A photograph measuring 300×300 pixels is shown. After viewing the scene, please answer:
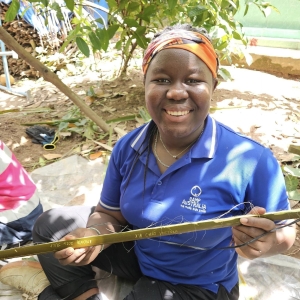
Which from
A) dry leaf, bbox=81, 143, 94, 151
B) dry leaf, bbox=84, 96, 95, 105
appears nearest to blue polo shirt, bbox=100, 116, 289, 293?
dry leaf, bbox=81, 143, 94, 151

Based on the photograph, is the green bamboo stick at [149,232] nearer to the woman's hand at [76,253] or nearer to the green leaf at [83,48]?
the woman's hand at [76,253]

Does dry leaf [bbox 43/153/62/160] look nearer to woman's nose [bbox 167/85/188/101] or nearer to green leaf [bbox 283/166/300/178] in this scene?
green leaf [bbox 283/166/300/178]

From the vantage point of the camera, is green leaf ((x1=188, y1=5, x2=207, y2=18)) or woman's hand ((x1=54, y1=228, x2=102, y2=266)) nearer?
woman's hand ((x1=54, y1=228, x2=102, y2=266))

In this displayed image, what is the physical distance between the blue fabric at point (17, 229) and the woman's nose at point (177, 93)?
1.45m

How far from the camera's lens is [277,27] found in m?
6.03

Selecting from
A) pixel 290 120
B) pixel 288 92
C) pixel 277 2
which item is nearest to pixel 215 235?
pixel 290 120

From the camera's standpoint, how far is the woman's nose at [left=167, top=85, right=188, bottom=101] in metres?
1.17

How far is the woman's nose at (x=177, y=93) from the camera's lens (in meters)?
1.17

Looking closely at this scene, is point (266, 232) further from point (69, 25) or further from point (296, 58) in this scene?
point (69, 25)

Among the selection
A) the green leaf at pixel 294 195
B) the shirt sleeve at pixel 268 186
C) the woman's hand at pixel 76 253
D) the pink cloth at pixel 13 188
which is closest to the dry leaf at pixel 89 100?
the pink cloth at pixel 13 188

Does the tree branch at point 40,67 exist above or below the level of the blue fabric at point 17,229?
above

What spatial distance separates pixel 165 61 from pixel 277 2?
565 cm

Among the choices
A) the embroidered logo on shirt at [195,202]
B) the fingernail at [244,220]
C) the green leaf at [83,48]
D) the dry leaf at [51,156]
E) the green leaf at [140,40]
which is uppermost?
the fingernail at [244,220]

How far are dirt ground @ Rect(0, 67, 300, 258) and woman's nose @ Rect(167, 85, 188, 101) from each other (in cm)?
161
